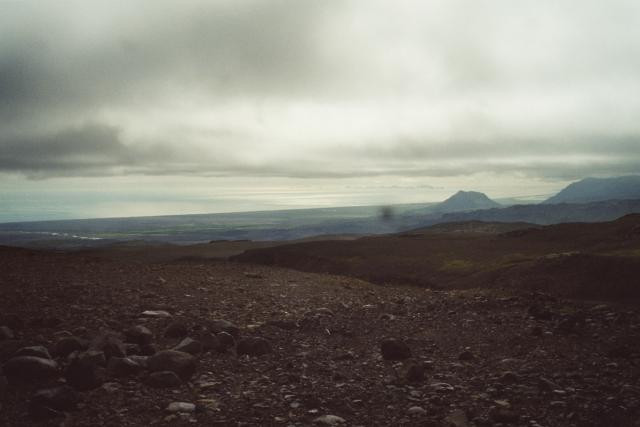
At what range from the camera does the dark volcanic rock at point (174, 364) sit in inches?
354

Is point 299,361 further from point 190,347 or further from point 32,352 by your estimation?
point 32,352

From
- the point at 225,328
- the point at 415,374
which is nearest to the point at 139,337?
the point at 225,328

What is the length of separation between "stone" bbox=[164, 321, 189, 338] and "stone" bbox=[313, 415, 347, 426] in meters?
5.85

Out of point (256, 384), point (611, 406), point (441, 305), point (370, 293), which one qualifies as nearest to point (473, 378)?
point (611, 406)

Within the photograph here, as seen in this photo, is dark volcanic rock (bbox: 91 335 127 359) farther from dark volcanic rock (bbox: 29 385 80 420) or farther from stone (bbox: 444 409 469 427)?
stone (bbox: 444 409 469 427)

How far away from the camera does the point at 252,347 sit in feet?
36.0

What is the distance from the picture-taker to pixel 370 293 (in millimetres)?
23172

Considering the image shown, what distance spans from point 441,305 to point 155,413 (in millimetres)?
13808

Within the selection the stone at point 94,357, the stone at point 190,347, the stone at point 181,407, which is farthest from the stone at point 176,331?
the stone at point 181,407

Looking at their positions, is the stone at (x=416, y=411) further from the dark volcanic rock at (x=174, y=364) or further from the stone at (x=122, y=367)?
the stone at (x=122, y=367)

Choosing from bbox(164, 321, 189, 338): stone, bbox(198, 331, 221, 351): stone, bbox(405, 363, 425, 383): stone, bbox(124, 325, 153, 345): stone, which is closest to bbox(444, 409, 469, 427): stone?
bbox(405, 363, 425, 383): stone

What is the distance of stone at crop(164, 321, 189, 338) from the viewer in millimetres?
11883

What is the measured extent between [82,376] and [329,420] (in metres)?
4.65

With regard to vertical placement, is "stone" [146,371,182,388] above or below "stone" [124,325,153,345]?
below
